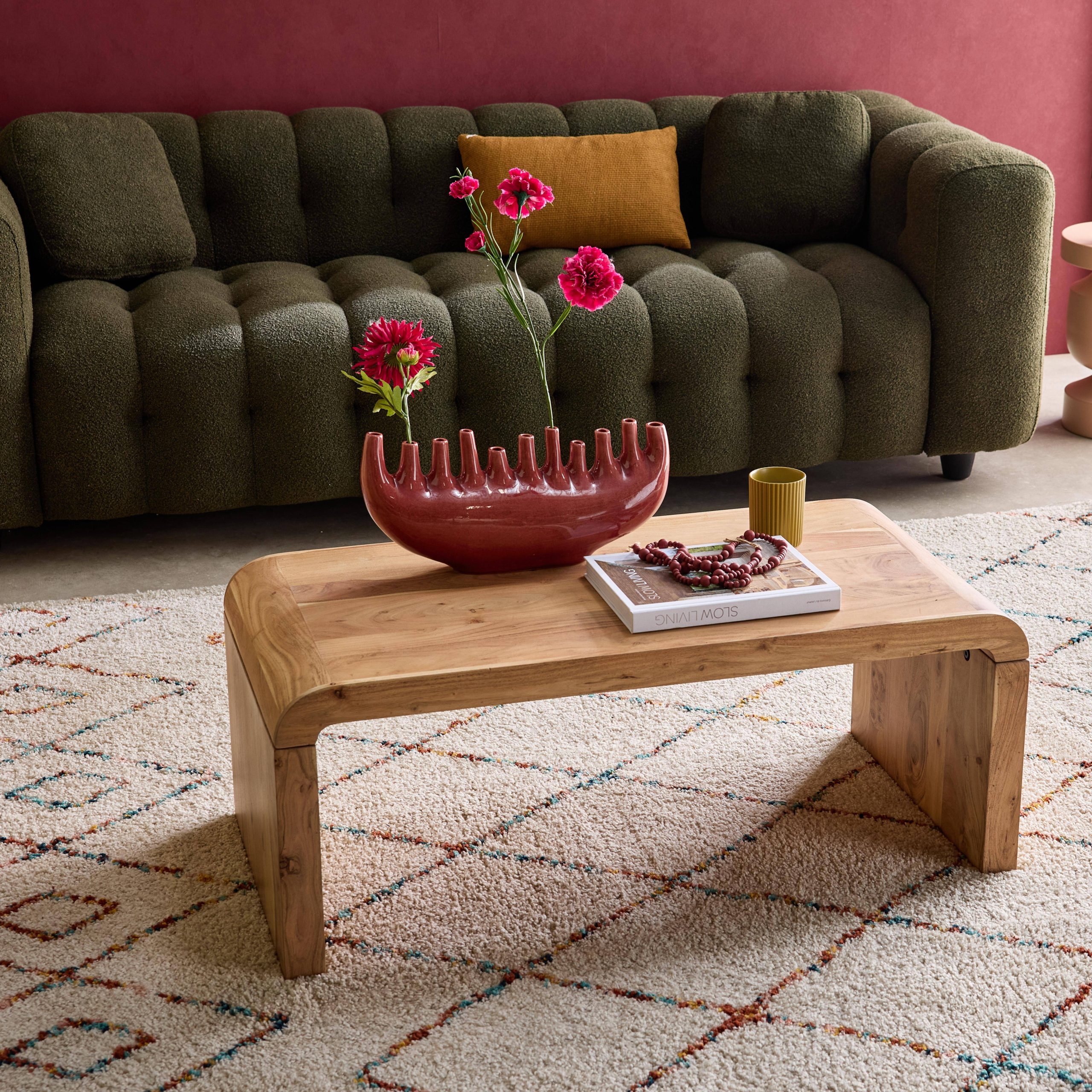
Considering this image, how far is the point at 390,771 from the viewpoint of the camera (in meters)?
1.81

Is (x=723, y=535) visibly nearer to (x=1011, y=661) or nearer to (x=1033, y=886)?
(x=1011, y=661)

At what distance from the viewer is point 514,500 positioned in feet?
4.99

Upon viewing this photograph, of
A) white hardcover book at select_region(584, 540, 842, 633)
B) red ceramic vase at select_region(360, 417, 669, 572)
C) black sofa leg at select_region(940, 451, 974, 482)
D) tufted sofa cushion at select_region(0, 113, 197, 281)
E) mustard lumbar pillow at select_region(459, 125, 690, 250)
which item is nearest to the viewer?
white hardcover book at select_region(584, 540, 842, 633)

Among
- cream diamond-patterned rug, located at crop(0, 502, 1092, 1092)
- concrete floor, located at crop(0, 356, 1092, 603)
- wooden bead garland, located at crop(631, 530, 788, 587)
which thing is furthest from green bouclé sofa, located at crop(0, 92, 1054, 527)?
wooden bead garland, located at crop(631, 530, 788, 587)

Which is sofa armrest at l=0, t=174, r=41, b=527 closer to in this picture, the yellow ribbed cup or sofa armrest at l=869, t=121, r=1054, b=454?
the yellow ribbed cup

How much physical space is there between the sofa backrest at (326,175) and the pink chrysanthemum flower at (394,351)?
68.3 inches

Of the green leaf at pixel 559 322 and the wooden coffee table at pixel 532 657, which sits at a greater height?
the green leaf at pixel 559 322

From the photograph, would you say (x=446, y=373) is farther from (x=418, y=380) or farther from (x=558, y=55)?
(x=558, y=55)

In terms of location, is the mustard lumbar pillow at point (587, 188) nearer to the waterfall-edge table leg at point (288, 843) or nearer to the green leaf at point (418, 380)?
the green leaf at point (418, 380)

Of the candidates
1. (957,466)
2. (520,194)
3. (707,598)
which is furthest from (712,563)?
(957,466)

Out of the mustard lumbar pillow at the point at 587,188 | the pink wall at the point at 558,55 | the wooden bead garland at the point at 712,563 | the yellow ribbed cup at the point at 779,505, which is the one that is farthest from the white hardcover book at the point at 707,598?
the pink wall at the point at 558,55

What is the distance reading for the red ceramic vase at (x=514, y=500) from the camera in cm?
151

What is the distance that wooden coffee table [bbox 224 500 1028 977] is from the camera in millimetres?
1327

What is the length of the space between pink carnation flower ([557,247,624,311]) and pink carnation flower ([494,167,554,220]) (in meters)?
0.08
